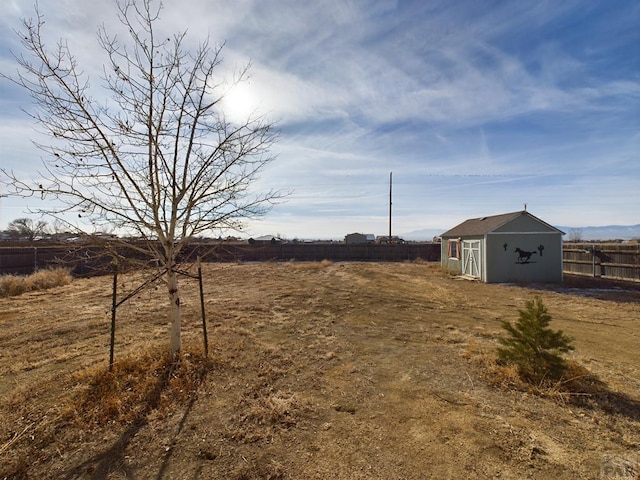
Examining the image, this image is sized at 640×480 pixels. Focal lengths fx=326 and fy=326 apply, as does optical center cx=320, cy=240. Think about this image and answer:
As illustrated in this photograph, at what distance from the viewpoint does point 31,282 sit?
44.5 feet

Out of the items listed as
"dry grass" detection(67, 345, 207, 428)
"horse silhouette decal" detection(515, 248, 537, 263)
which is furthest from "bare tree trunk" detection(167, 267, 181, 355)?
"horse silhouette decal" detection(515, 248, 537, 263)

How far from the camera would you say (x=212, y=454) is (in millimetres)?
2955

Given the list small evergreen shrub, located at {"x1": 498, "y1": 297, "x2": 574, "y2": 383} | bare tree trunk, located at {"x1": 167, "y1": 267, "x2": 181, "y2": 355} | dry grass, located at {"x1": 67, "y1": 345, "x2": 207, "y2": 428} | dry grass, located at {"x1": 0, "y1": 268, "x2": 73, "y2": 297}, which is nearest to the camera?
dry grass, located at {"x1": 67, "y1": 345, "x2": 207, "y2": 428}

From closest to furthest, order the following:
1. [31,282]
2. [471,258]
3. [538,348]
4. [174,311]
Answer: [538,348], [174,311], [31,282], [471,258]

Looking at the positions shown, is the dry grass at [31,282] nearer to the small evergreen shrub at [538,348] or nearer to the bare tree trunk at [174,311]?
the bare tree trunk at [174,311]

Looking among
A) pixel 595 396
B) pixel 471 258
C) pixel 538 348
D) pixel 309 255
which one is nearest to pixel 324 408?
pixel 538 348

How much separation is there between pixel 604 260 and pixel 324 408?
1704cm

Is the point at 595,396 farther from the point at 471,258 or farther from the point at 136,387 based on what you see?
the point at 471,258

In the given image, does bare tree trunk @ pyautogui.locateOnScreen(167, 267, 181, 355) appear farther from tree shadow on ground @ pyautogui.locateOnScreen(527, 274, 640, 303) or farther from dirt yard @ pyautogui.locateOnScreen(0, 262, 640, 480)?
tree shadow on ground @ pyautogui.locateOnScreen(527, 274, 640, 303)

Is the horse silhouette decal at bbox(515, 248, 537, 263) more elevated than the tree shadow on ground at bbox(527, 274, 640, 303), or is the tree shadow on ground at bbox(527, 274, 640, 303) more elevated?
the horse silhouette decal at bbox(515, 248, 537, 263)

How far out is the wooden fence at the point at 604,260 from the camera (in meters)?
13.5

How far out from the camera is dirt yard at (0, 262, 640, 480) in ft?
9.25

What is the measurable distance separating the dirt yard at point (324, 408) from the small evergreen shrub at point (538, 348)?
1.49ft

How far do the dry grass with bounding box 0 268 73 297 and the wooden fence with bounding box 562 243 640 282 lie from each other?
2434 cm
